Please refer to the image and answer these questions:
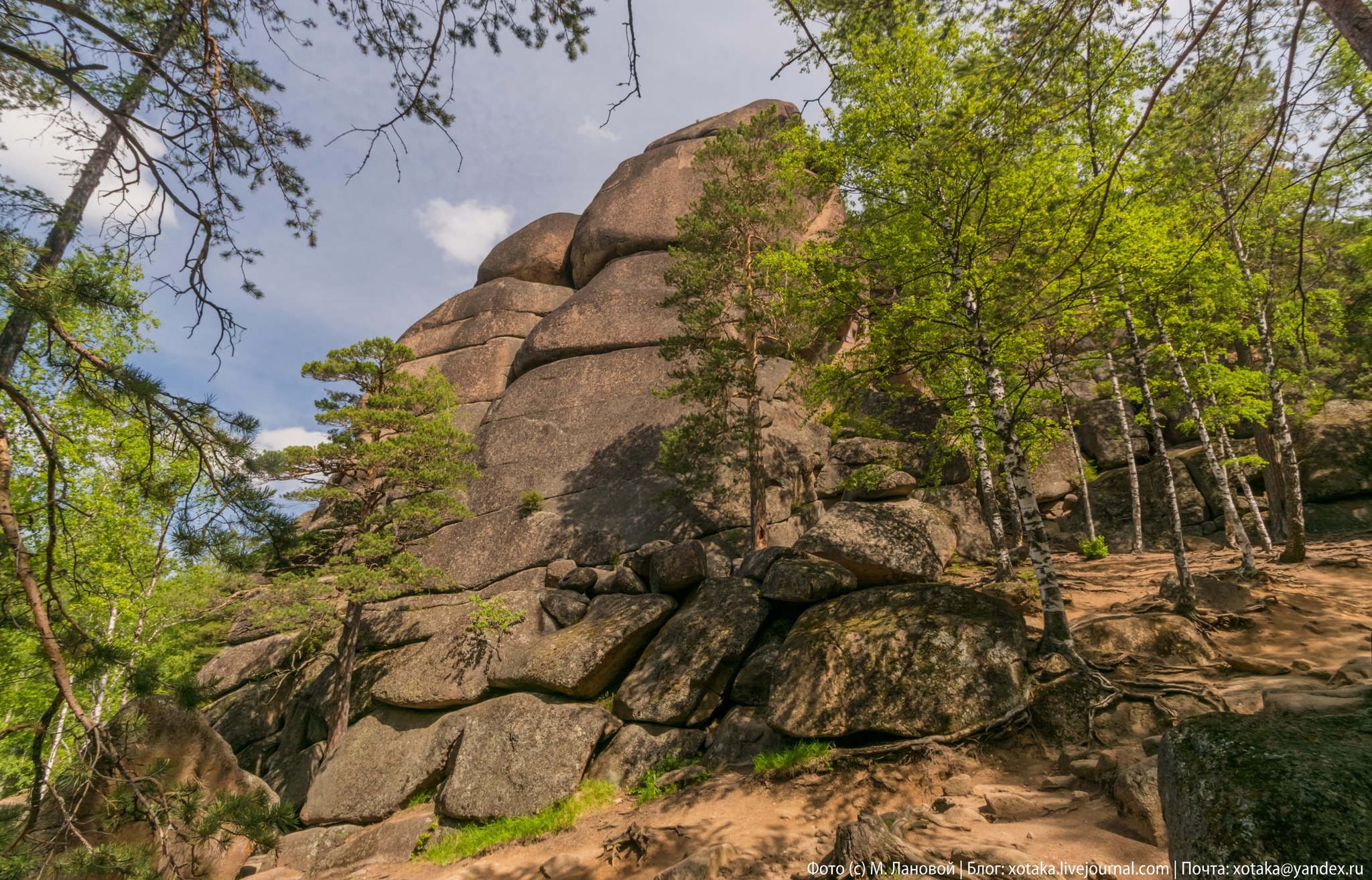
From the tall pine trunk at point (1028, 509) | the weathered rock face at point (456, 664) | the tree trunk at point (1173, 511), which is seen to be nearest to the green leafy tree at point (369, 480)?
the weathered rock face at point (456, 664)

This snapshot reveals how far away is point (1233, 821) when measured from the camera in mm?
3000

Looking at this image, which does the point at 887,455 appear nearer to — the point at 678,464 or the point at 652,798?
the point at 678,464

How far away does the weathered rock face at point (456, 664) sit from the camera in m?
12.4

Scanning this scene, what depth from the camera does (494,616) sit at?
1338cm

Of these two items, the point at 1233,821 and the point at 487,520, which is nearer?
the point at 1233,821

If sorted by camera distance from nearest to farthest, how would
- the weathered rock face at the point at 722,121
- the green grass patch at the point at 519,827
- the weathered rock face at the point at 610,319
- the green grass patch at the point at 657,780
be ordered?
the green grass patch at the point at 519,827 < the green grass patch at the point at 657,780 < the weathered rock face at the point at 610,319 < the weathered rock face at the point at 722,121

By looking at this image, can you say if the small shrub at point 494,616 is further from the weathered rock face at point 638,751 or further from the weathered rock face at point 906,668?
the weathered rock face at point 906,668

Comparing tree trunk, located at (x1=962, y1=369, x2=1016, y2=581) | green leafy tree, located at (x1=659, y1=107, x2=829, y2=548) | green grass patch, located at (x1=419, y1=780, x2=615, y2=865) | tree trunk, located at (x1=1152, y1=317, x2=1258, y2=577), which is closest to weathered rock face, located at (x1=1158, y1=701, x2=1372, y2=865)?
tree trunk, located at (x1=962, y1=369, x2=1016, y2=581)

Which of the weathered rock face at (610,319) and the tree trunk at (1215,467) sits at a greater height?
the weathered rock face at (610,319)

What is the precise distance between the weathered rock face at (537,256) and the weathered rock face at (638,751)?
27.4 metres

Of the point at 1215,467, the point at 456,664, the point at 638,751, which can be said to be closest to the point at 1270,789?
the point at 638,751

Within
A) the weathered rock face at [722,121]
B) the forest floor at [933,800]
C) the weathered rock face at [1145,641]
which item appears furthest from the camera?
the weathered rock face at [722,121]

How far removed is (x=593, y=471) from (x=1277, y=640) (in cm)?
1719

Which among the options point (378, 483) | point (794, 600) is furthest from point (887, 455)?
point (378, 483)
